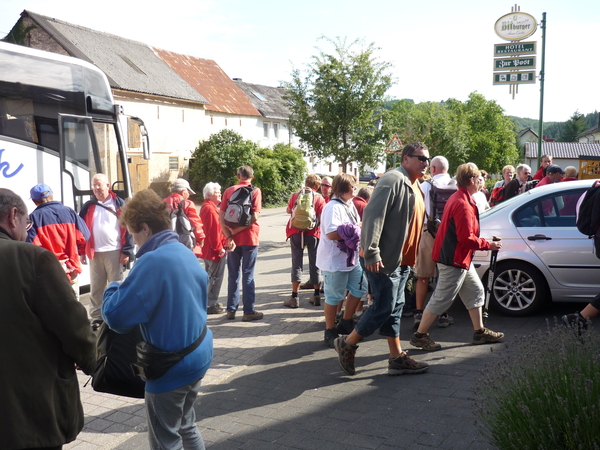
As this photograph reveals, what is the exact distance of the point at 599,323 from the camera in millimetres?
6664

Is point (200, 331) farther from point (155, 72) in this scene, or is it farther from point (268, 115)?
point (268, 115)

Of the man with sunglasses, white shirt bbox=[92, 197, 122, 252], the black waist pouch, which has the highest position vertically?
the man with sunglasses

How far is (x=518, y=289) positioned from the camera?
22.9 feet

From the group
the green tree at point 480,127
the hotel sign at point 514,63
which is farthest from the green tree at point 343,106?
the green tree at point 480,127

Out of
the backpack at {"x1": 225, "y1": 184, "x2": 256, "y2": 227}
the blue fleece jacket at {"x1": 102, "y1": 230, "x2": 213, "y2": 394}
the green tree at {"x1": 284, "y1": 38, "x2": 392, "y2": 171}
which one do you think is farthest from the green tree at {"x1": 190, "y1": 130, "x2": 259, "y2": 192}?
the blue fleece jacket at {"x1": 102, "y1": 230, "x2": 213, "y2": 394}

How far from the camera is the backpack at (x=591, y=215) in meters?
5.98

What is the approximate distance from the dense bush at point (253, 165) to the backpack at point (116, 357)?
93.3 feet

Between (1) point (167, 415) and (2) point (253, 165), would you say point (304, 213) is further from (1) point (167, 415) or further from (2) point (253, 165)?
(2) point (253, 165)

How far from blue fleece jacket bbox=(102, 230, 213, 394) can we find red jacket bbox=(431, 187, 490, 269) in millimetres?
3360

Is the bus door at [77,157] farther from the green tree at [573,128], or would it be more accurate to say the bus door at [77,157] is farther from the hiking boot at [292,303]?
the green tree at [573,128]

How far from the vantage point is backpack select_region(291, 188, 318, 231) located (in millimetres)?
8195

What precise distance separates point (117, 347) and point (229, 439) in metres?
1.58

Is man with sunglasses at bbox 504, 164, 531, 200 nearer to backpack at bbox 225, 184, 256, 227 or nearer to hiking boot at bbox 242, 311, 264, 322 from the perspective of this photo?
backpack at bbox 225, 184, 256, 227

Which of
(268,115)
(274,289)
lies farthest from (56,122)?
(268,115)
